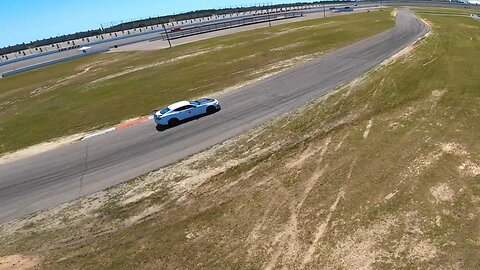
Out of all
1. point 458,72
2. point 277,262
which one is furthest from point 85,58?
point 277,262

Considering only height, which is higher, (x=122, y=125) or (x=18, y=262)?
(x=122, y=125)

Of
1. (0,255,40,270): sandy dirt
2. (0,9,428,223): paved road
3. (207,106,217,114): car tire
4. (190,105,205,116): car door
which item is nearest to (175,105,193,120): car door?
(190,105,205,116): car door

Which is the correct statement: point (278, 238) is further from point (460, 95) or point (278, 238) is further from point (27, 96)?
point (27, 96)

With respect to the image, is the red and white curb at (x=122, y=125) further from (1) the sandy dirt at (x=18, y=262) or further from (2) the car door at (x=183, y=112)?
(1) the sandy dirt at (x=18, y=262)

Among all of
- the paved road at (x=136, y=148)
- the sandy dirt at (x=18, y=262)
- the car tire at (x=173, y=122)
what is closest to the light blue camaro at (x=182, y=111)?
the car tire at (x=173, y=122)

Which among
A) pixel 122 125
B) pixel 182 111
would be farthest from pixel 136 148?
pixel 122 125

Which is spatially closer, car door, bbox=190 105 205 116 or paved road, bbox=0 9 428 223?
paved road, bbox=0 9 428 223

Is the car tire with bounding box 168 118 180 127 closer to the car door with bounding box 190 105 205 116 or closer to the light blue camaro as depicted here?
the light blue camaro

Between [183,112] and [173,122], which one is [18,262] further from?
[183,112]
